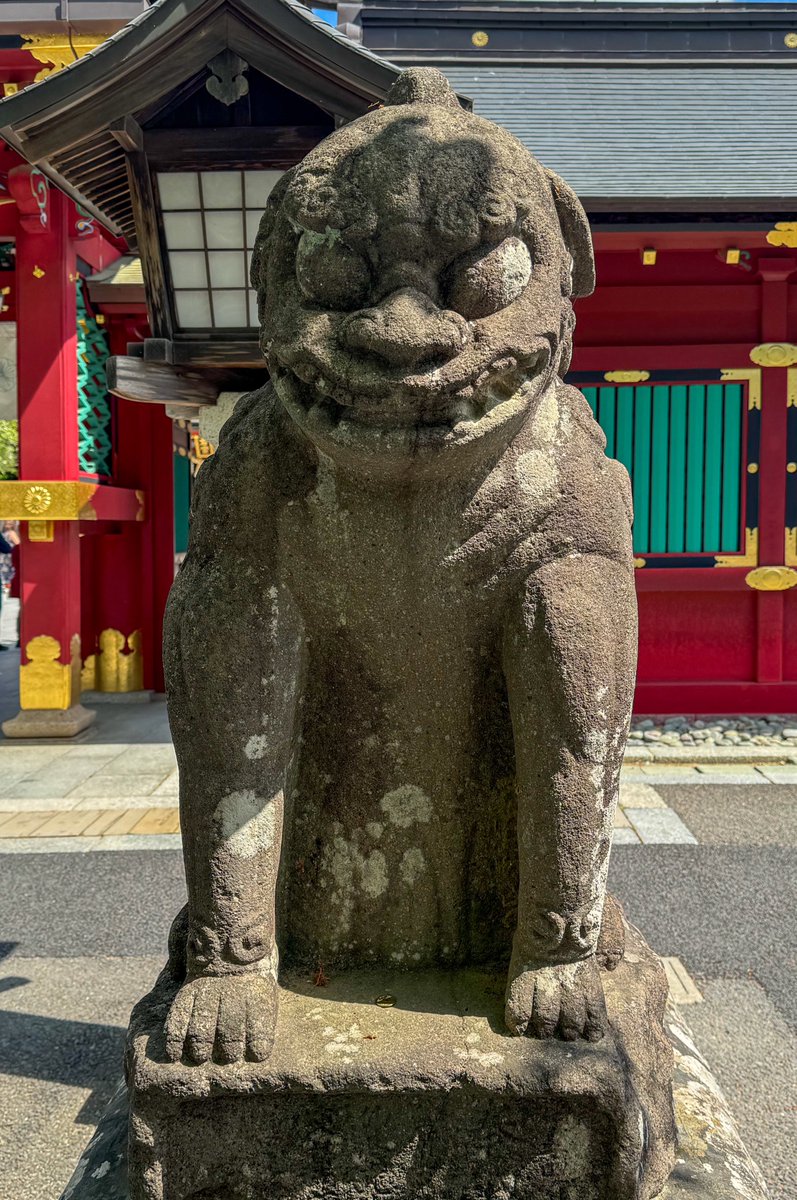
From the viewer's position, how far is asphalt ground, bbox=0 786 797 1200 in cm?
228

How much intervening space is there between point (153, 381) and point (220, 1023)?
2.36m

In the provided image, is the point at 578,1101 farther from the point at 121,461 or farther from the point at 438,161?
the point at 121,461

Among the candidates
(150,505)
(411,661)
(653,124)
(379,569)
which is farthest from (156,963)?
(653,124)

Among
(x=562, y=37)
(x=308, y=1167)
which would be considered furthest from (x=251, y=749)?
(x=562, y=37)

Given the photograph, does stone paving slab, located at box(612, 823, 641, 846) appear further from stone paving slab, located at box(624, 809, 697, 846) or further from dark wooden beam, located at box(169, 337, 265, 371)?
dark wooden beam, located at box(169, 337, 265, 371)

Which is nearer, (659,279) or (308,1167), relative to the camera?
(308,1167)

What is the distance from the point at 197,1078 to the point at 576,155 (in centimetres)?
610

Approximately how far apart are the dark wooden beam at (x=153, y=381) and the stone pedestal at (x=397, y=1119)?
7.52 ft

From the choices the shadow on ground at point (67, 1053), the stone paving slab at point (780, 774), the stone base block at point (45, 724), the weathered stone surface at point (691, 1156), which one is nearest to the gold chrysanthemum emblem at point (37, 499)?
the stone base block at point (45, 724)

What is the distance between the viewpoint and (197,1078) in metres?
1.33

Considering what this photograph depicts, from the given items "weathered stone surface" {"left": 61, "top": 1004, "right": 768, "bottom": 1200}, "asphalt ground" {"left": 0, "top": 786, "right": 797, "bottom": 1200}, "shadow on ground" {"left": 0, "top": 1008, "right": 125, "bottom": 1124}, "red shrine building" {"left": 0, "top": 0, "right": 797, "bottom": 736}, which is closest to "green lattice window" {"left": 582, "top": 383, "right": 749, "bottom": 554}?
"red shrine building" {"left": 0, "top": 0, "right": 797, "bottom": 736}

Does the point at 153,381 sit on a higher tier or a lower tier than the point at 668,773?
higher

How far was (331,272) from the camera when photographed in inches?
48.9

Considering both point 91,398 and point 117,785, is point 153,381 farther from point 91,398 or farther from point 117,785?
point 91,398
